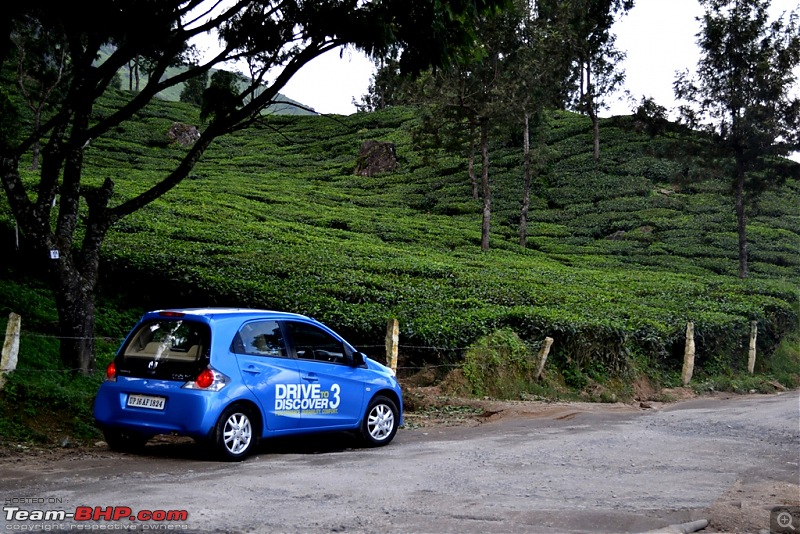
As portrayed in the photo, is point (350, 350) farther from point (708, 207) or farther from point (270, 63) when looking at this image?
point (708, 207)

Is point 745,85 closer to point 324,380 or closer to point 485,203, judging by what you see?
point 485,203

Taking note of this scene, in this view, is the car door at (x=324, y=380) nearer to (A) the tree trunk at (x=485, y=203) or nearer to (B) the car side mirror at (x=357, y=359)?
(B) the car side mirror at (x=357, y=359)

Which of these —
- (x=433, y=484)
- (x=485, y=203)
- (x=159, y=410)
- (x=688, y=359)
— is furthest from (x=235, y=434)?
(x=485, y=203)

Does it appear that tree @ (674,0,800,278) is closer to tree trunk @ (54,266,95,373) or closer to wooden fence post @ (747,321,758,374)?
wooden fence post @ (747,321,758,374)

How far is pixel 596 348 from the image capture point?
58.0 feet

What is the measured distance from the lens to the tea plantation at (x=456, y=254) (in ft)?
51.8

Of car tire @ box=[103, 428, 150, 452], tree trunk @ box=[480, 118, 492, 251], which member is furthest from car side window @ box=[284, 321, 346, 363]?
tree trunk @ box=[480, 118, 492, 251]

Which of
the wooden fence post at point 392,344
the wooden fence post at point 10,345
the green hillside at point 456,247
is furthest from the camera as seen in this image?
the green hillside at point 456,247

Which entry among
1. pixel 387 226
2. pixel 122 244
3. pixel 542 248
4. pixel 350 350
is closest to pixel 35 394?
pixel 350 350

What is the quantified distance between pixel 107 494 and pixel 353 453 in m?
3.53

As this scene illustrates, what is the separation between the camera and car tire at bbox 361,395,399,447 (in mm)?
9641

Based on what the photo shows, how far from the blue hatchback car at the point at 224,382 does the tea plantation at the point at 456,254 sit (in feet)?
10.5

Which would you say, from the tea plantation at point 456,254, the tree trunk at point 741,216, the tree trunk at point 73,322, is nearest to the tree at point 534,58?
the tea plantation at point 456,254

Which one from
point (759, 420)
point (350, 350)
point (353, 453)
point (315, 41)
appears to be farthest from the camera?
point (759, 420)
